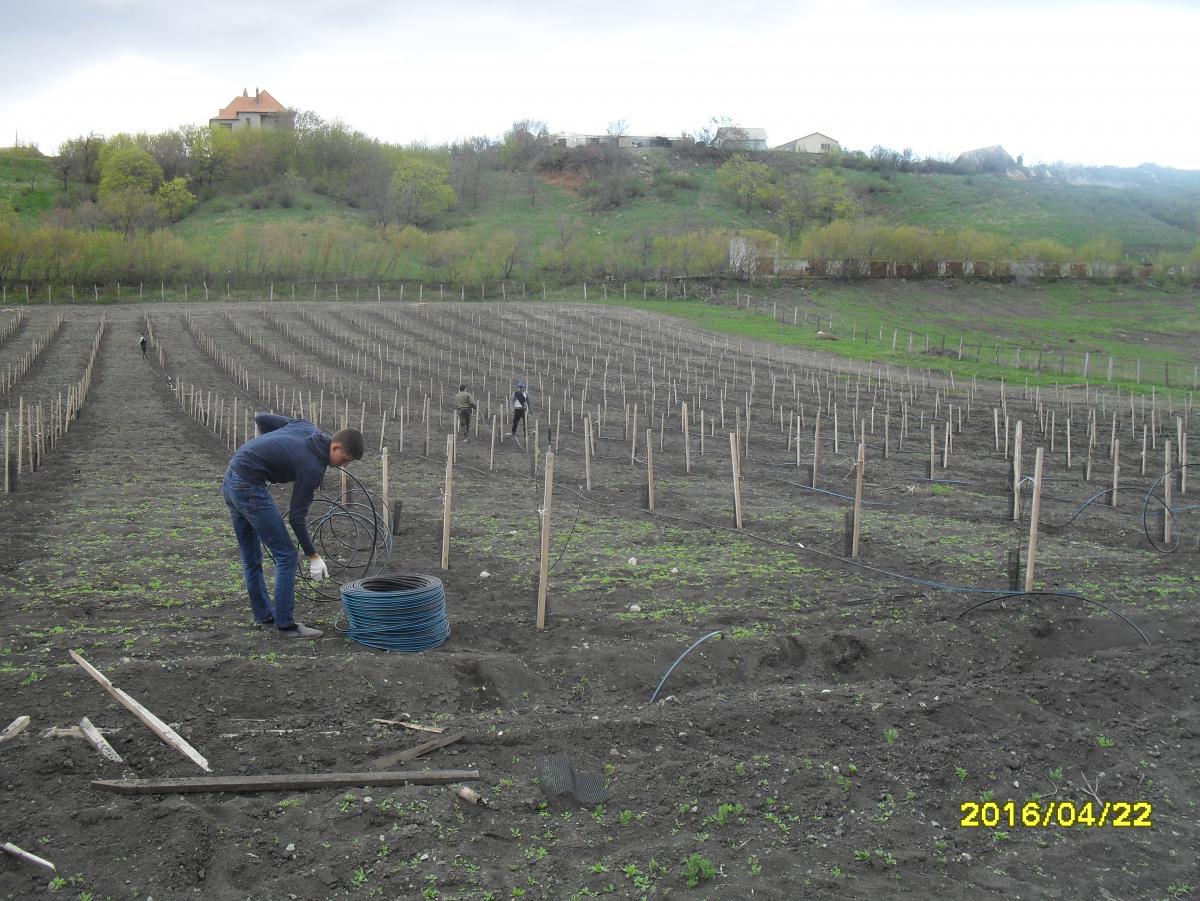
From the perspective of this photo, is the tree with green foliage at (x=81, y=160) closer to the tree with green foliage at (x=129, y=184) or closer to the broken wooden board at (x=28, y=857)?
the tree with green foliage at (x=129, y=184)

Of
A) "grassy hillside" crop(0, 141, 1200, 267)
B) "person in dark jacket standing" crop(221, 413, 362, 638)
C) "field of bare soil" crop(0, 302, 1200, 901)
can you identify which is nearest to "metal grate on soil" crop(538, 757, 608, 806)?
"field of bare soil" crop(0, 302, 1200, 901)

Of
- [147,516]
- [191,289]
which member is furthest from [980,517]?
[191,289]

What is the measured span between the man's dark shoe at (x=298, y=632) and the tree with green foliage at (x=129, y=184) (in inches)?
2602

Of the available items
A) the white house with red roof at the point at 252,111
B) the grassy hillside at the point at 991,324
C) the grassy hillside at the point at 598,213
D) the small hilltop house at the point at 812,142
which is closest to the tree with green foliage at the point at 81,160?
the white house with red roof at the point at 252,111

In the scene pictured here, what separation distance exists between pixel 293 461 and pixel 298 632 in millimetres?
1285

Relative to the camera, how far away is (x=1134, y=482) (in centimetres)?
1670

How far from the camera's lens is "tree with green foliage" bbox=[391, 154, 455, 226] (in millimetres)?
78000

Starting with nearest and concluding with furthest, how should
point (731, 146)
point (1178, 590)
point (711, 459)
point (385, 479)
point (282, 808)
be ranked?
point (282, 808), point (1178, 590), point (385, 479), point (711, 459), point (731, 146)

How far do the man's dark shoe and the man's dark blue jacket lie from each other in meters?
0.55

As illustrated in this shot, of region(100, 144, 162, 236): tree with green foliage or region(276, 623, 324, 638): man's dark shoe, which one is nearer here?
region(276, 623, 324, 638): man's dark shoe

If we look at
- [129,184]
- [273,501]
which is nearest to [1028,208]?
[129,184]

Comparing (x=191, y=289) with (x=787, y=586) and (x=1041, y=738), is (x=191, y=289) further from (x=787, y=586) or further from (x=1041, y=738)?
(x=1041, y=738)

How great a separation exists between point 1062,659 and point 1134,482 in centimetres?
1105
